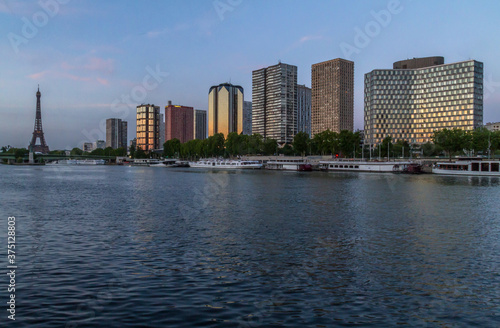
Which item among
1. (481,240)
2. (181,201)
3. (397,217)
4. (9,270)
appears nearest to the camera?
(9,270)

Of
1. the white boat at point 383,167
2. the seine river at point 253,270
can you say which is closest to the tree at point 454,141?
the white boat at point 383,167

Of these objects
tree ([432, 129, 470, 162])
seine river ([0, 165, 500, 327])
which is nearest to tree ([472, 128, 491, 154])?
tree ([432, 129, 470, 162])

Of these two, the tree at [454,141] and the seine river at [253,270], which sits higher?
the tree at [454,141]

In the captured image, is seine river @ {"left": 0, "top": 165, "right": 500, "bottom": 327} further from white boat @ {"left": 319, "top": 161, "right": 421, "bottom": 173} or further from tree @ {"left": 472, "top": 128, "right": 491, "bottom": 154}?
tree @ {"left": 472, "top": 128, "right": 491, "bottom": 154}

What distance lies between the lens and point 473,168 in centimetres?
14412

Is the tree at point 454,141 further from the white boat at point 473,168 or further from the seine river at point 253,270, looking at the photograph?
the seine river at point 253,270

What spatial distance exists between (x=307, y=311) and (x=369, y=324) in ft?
8.36

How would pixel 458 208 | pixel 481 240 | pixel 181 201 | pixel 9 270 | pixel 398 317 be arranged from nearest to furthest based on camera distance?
pixel 398 317 < pixel 9 270 < pixel 481 240 < pixel 458 208 < pixel 181 201

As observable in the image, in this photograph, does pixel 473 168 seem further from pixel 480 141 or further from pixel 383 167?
pixel 480 141

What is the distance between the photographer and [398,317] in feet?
54.1

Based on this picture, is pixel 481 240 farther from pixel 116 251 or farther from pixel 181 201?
pixel 181 201

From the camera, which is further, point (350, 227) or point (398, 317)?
point (350, 227)

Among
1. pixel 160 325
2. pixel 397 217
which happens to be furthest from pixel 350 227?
pixel 160 325

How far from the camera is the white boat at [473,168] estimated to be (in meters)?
139
